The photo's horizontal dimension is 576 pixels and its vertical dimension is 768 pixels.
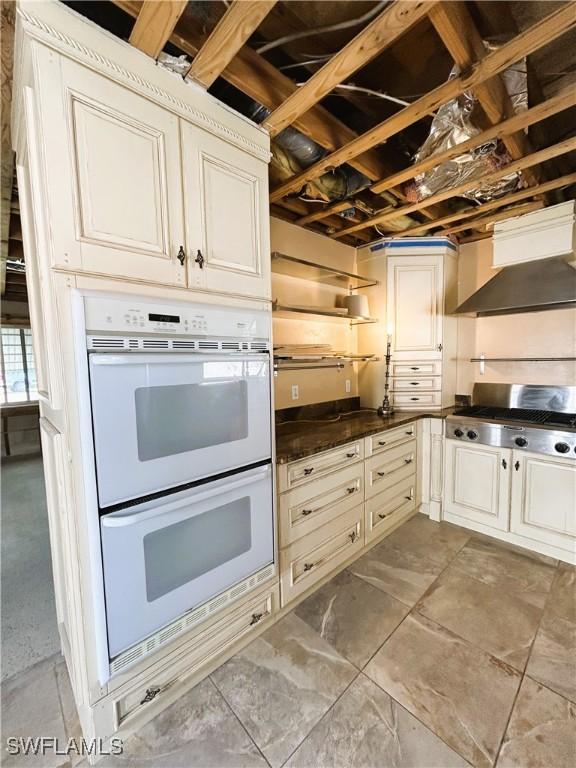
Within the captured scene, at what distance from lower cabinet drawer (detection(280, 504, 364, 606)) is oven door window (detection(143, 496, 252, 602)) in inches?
15.8

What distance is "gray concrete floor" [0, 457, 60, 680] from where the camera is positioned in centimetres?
161

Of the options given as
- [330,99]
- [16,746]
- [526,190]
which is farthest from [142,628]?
[526,190]

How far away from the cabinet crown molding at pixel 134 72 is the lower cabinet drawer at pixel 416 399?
2.19 metres

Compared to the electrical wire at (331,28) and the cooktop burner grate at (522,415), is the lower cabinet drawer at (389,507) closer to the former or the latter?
the cooktop burner grate at (522,415)

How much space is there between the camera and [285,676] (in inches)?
56.2

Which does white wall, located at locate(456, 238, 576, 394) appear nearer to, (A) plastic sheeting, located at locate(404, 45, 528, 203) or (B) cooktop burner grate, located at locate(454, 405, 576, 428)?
(B) cooktop burner grate, located at locate(454, 405, 576, 428)

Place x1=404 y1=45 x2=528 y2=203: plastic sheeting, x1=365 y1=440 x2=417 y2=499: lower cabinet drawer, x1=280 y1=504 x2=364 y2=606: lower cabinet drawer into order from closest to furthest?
x1=404 y1=45 x2=528 y2=203: plastic sheeting < x1=280 y1=504 x2=364 y2=606: lower cabinet drawer < x1=365 y1=440 x2=417 y2=499: lower cabinet drawer

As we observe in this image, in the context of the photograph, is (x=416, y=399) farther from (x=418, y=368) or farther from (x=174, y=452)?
(x=174, y=452)

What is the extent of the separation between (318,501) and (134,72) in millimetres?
2039

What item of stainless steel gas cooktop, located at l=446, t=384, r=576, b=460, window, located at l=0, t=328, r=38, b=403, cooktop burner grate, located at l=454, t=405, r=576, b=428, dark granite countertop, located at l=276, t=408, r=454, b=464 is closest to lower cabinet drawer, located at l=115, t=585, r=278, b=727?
dark granite countertop, located at l=276, t=408, r=454, b=464

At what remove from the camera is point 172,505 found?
1.19 meters

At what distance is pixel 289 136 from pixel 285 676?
8.59 ft

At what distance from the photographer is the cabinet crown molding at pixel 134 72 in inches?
36.3

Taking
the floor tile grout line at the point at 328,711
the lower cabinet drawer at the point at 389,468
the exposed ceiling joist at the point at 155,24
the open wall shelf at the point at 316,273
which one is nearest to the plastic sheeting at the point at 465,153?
the open wall shelf at the point at 316,273
